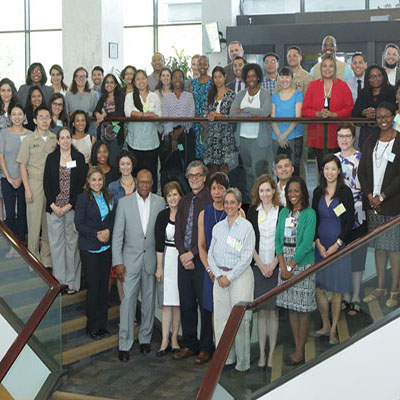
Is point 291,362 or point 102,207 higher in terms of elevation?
point 102,207

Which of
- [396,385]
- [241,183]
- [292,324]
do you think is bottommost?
[396,385]

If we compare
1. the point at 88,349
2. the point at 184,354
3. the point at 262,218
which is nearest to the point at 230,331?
the point at 262,218

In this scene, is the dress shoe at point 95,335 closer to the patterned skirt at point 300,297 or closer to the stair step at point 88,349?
the stair step at point 88,349

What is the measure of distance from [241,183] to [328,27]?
222 inches

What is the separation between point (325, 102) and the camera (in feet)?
25.3

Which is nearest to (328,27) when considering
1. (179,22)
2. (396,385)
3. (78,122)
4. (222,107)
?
(179,22)

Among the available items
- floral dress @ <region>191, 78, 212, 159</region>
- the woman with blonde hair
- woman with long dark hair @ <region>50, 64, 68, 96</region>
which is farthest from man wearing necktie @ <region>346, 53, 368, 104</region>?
woman with long dark hair @ <region>50, 64, 68, 96</region>

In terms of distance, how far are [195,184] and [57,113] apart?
1718 millimetres

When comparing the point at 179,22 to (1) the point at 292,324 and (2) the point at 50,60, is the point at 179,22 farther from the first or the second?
(1) the point at 292,324

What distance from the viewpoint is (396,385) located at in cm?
640

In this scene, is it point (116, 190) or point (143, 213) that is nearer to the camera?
point (143, 213)

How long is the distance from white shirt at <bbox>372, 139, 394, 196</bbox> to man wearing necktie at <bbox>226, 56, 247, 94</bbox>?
2060 millimetres

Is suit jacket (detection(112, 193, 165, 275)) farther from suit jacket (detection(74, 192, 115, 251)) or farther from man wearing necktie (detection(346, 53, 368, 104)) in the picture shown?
man wearing necktie (detection(346, 53, 368, 104))

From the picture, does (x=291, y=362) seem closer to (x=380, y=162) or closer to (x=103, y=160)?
(x=380, y=162)
